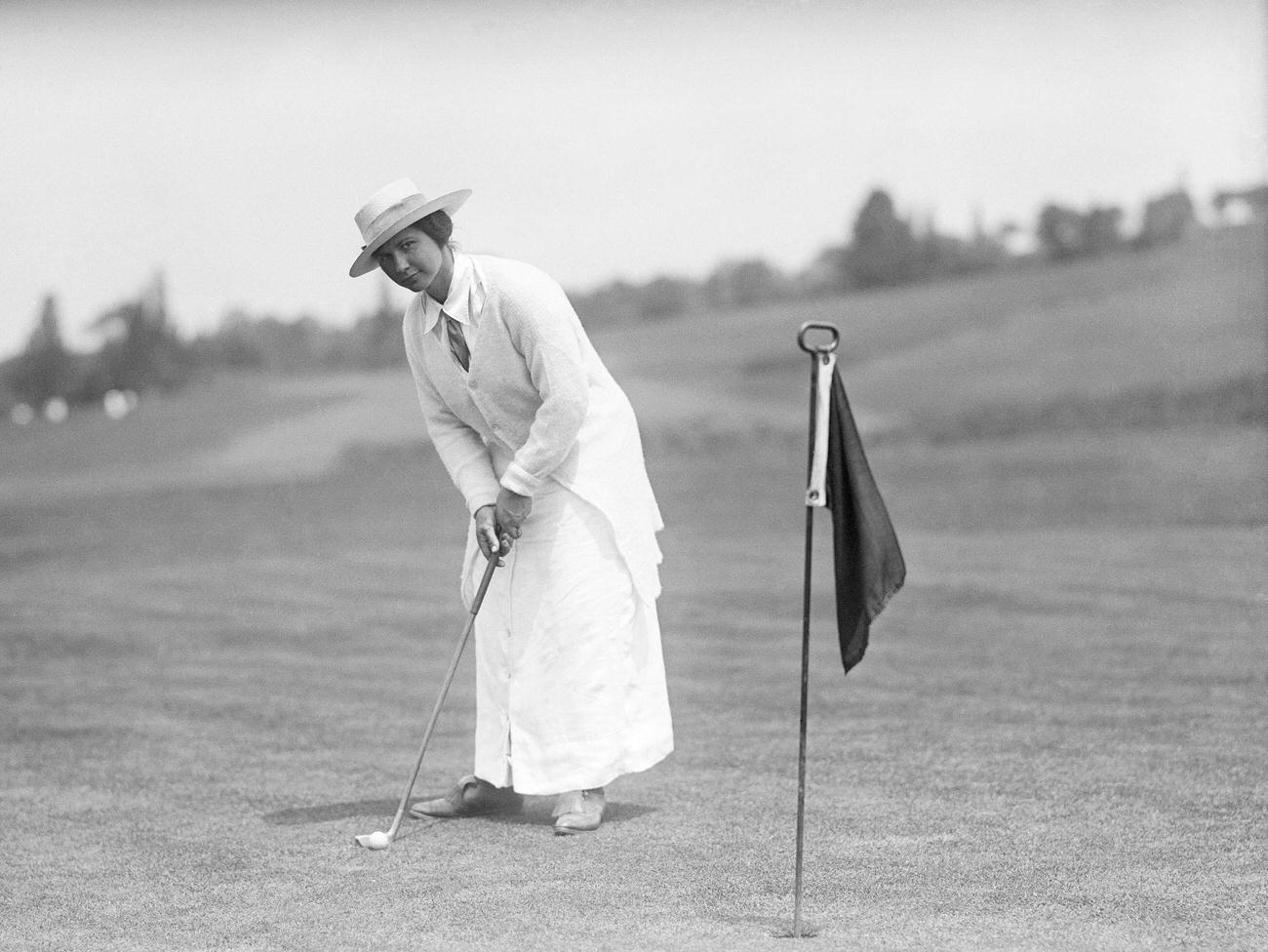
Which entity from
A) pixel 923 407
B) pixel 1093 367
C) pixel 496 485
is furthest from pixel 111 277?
pixel 496 485

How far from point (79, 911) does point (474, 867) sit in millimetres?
764

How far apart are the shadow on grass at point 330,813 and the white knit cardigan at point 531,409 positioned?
0.79m

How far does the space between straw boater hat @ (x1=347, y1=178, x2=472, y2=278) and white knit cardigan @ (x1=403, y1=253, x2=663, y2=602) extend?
7.8 inches

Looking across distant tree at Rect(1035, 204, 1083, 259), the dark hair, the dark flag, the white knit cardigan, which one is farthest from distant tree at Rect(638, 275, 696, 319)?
the dark flag

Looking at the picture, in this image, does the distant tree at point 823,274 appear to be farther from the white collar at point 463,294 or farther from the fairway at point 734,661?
the white collar at point 463,294

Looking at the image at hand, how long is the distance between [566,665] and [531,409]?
0.58 m

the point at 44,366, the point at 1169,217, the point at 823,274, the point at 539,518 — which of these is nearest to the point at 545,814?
the point at 539,518

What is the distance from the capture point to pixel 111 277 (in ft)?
34.2

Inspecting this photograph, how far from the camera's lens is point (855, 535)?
3.27 m

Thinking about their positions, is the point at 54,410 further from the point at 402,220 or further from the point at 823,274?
the point at 402,220

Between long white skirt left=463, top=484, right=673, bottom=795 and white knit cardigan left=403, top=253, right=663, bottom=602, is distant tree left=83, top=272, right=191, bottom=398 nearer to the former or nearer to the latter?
white knit cardigan left=403, top=253, right=663, bottom=602

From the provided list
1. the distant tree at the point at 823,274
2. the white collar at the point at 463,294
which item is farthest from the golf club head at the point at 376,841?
the distant tree at the point at 823,274

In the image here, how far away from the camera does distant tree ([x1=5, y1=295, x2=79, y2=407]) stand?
1037 centimetres

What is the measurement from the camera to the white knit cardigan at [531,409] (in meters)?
4.00
